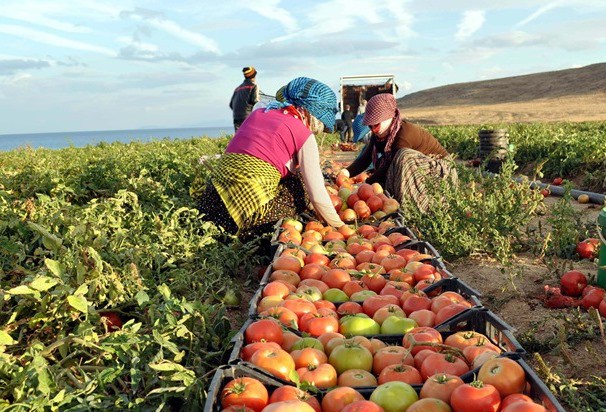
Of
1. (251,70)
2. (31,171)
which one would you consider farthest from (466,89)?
(31,171)

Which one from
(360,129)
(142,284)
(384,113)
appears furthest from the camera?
(360,129)

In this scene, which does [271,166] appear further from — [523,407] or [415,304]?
[523,407]

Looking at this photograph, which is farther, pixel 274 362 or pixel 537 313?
pixel 537 313

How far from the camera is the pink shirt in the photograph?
14.8 ft

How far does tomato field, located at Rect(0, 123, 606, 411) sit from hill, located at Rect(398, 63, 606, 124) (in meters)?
34.2

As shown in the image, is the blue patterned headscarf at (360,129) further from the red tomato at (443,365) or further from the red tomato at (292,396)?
the red tomato at (292,396)

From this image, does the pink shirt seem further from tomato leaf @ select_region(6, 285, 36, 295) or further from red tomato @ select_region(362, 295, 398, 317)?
tomato leaf @ select_region(6, 285, 36, 295)

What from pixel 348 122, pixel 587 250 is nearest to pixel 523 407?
pixel 587 250

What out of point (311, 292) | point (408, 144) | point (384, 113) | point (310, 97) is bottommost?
point (311, 292)

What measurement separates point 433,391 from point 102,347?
1.30 m

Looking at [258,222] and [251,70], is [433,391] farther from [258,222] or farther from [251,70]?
[251,70]

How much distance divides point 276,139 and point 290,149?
14 centimetres

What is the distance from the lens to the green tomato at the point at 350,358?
7.42ft

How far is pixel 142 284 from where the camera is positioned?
3.18m
